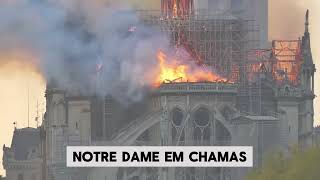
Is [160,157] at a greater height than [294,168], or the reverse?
[160,157]

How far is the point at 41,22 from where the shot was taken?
176m

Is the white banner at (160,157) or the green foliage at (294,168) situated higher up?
the white banner at (160,157)

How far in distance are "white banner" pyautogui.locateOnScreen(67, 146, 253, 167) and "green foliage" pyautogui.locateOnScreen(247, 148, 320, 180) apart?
3272cm

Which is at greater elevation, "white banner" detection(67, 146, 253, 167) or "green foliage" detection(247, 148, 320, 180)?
"white banner" detection(67, 146, 253, 167)

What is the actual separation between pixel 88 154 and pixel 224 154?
7064mm

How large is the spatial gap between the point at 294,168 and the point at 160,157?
41852 mm

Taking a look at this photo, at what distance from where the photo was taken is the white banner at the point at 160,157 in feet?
395

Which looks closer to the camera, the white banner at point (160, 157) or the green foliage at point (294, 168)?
the white banner at point (160, 157)

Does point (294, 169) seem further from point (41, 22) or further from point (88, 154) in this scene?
point (88, 154)

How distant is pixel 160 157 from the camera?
12300 cm

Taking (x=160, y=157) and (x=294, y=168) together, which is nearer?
(x=160, y=157)

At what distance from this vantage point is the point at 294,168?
6447 inches

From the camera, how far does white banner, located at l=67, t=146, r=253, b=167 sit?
120m

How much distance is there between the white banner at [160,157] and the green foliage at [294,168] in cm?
3272
